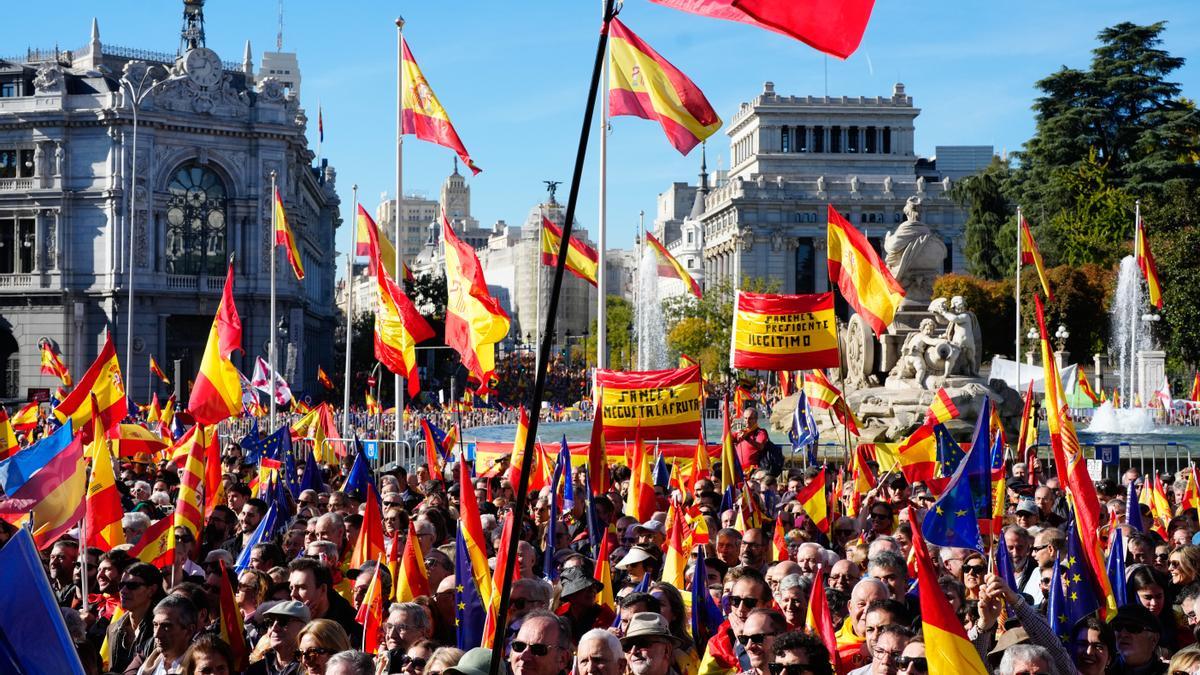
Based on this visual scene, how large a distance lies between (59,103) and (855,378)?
4355 centimetres

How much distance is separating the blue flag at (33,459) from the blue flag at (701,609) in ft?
13.3

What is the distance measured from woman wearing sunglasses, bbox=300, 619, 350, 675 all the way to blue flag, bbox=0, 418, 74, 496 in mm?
3548

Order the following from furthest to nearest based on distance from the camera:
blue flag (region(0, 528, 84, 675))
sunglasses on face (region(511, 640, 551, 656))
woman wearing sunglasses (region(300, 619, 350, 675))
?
woman wearing sunglasses (region(300, 619, 350, 675)), sunglasses on face (region(511, 640, 551, 656)), blue flag (region(0, 528, 84, 675))

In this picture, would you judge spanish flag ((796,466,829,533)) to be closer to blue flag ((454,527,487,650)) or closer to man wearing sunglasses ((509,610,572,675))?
blue flag ((454,527,487,650))

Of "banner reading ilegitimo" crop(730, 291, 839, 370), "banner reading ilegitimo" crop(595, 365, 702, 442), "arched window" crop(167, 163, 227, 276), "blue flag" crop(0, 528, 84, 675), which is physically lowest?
"blue flag" crop(0, 528, 84, 675)

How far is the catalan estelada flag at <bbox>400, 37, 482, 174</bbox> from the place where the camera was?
66.4 ft

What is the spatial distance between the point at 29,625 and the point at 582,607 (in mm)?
3830

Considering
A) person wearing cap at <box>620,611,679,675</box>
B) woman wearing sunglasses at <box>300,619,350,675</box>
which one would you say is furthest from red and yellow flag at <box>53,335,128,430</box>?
person wearing cap at <box>620,611,679,675</box>

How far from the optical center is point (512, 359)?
8175 cm

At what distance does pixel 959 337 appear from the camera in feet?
75.6

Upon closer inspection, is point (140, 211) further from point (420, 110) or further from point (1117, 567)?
point (1117, 567)

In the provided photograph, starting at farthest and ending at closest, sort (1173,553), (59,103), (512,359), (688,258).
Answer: (688,258) → (512,359) → (59,103) → (1173,553)

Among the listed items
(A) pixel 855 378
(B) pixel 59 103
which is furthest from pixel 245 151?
(A) pixel 855 378

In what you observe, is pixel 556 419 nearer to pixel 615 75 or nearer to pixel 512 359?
pixel 615 75
